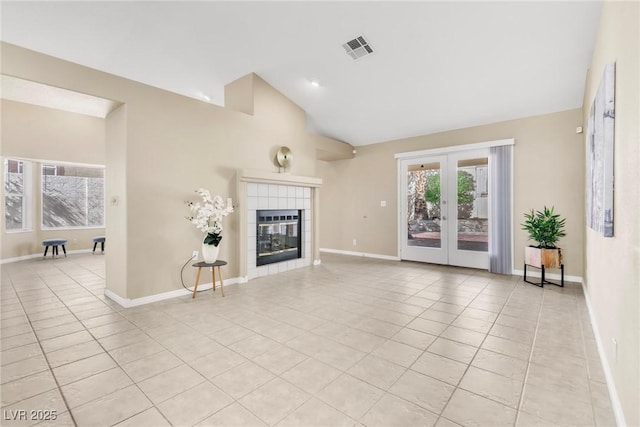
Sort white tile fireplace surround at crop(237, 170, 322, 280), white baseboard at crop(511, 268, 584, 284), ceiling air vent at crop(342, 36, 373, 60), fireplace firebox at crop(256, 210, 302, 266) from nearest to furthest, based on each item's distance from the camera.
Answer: ceiling air vent at crop(342, 36, 373, 60) < white baseboard at crop(511, 268, 584, 284) < white tile fireplace surround at crop(237, 170, 322, 280) < fireplace firebox at crop(256, 210, 302, 266)

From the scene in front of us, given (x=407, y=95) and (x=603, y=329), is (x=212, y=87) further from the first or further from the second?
(x=603, y=329)

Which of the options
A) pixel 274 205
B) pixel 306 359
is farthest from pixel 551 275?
pixel 274 205

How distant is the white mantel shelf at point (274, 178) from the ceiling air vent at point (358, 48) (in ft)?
6.89

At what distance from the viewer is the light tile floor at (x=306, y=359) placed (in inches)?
63.9

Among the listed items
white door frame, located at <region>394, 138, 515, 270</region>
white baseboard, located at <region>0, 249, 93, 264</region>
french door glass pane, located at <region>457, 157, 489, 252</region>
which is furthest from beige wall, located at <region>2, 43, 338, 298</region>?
white baseboard, located at <region>0, 249, 93, 264</region>

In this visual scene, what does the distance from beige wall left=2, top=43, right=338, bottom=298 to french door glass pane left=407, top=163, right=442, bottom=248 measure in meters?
3.52

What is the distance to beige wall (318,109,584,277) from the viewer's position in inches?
172

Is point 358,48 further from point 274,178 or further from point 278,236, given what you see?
point 278,236

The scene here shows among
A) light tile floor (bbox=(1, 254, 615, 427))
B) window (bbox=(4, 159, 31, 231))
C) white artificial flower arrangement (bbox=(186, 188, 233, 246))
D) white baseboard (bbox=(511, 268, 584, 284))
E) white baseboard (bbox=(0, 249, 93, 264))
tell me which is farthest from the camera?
window (bbox=(4, 159, 31, 231))

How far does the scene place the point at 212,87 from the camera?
5234 millimetres

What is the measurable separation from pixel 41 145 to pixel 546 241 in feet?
32.9

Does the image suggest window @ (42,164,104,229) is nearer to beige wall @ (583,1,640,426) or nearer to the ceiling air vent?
the ceiling air vent

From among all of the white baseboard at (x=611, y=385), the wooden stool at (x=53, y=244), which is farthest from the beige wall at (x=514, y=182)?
the wooden stool at (x=53, y=244)

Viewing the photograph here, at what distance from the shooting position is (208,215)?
3.79 metres
